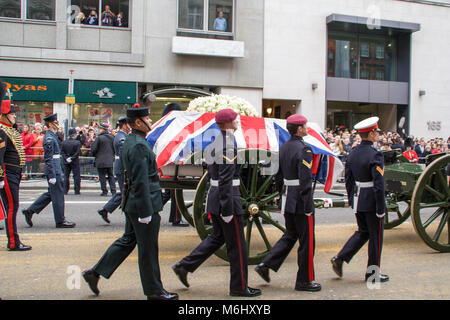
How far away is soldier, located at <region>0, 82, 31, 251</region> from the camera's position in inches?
242

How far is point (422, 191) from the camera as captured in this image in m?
5.86

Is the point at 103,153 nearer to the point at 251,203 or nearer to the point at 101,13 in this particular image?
the point at 251,203

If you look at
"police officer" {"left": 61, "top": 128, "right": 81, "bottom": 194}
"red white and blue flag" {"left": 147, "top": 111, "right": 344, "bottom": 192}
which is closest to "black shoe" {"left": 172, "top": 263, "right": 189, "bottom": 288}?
"red white and blue flag" {"left": 147, "top": 111, "right": 344, "bottom": 192}

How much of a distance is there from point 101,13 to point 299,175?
17567mm

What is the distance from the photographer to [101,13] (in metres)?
19.8

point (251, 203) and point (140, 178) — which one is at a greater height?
point (140, 178)

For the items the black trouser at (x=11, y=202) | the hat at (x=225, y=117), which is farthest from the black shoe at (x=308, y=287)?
the black trouser at (x=11, y=202)

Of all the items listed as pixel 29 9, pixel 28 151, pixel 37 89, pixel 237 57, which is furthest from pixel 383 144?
pixel 29 9

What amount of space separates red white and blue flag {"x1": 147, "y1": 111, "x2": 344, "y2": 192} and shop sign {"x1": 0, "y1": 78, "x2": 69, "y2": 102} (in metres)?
14.7

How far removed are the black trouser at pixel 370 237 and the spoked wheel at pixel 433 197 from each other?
1021mm

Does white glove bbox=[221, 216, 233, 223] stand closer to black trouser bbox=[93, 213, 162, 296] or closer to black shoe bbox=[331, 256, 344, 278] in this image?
black trouser bbox=[93, 213, 162, 296]

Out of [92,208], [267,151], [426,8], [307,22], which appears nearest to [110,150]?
[92,208]

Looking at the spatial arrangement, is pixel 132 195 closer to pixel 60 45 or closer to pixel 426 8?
pixel 60 45

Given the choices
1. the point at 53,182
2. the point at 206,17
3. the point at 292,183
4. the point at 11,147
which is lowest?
the point at 53,182
